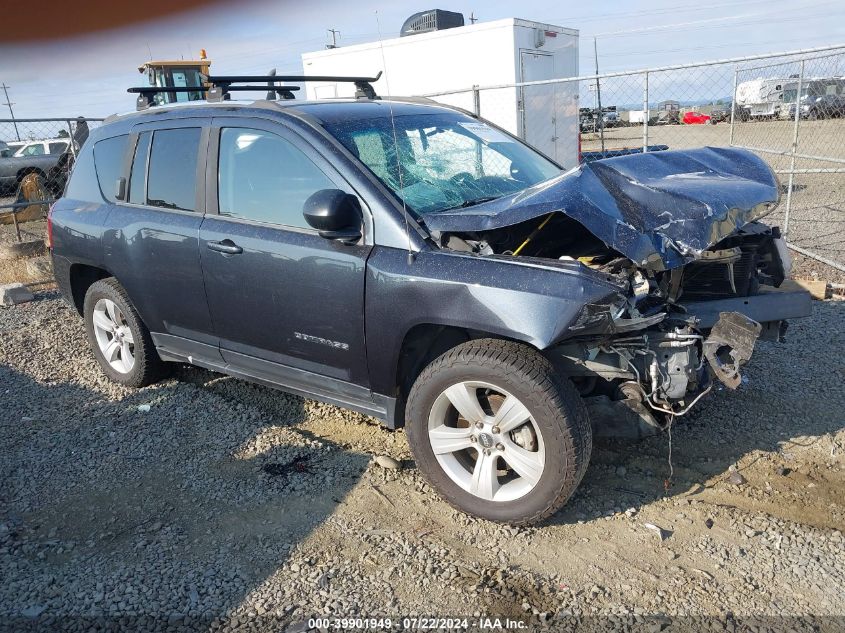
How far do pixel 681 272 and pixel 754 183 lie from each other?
819mm

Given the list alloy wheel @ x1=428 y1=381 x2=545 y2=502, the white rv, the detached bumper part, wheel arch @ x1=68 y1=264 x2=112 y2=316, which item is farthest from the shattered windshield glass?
the white rv

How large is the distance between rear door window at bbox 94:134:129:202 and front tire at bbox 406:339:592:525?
2.81 m

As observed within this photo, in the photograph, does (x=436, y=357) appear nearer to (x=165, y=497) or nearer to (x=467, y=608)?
(x=467, y=608)

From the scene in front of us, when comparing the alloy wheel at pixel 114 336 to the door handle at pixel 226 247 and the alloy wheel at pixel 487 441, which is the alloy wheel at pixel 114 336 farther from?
the alloy wheel at pixel 487 441

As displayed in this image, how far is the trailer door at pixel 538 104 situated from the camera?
1123cm

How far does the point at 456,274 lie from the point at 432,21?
10.6m

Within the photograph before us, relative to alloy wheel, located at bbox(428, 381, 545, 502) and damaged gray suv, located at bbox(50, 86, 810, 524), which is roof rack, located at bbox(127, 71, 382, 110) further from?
alloy wheel, located at bbox(428, 381, 545, 502)

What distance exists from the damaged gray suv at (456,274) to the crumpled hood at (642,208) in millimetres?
14

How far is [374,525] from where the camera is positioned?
3240mm

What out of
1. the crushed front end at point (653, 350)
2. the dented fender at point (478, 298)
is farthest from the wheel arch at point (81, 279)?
the crushed front end at point (653, 350)

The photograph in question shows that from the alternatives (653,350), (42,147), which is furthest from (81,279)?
(42,147)

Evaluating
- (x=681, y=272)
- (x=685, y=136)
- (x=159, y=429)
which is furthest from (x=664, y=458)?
(x=685, y=136)

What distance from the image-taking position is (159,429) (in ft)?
14.3

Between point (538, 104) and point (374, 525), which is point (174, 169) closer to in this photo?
point (374, 525)
